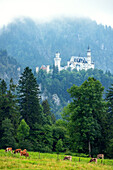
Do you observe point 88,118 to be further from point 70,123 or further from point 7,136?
point 7,136

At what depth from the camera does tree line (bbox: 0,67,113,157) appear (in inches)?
1671

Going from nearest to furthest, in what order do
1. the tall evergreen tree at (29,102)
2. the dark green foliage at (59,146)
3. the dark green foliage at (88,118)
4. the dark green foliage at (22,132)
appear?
the dark green foliage at (88,118), the dark green foliage at (22,132), the dark green foliage at (59,146), the tall evergreen tree at (29,102)

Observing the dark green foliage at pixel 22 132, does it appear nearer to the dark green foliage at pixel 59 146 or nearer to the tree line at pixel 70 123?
the tree line at pixel 70 123

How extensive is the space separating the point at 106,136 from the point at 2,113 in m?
16.0

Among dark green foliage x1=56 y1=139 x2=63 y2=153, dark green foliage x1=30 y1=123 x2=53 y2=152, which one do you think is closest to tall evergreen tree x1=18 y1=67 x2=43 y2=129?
dark green foliage x1=30 y1=123 x2=53 y2=152

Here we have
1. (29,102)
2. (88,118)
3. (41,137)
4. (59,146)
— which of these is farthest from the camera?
(29,102)

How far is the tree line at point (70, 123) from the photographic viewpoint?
4244 centimetres

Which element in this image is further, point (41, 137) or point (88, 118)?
point (41, 137)

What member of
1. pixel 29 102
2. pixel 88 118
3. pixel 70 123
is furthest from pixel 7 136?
pixel 88 118

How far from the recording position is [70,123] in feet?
145

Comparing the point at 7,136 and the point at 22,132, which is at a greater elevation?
the point at 22,132

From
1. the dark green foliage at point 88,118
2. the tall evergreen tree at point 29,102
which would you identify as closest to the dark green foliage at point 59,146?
the tall evergreen tree at point 29,102

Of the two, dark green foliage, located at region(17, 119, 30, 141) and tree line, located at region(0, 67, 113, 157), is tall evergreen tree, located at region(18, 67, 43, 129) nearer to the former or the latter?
tree line, located at region(0, 67, 113, 157)

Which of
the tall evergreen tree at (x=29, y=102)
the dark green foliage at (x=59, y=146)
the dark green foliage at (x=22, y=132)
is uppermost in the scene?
the tall evergreen tree at (x=29, y=102)
